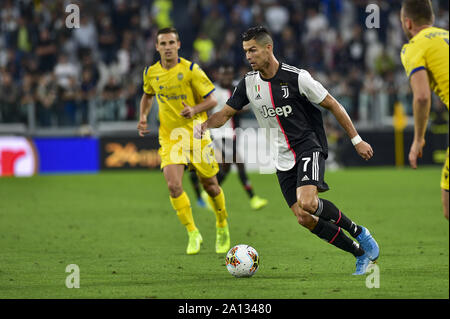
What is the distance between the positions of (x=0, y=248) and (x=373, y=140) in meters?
14.3

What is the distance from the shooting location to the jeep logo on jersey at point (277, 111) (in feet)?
24.3

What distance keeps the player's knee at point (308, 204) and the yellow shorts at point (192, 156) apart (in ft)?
7.34

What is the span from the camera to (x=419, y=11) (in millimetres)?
5914

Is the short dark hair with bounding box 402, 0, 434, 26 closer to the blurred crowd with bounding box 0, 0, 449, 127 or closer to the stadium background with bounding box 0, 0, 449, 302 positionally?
the stadium background with bounding box 0, 0, 449, 302

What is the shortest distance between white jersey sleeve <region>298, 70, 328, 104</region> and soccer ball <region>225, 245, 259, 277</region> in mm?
1528

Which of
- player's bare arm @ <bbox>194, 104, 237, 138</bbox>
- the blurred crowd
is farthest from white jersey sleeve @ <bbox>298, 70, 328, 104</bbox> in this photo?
the blurred crowd

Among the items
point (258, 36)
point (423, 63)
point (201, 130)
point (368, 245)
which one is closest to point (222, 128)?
point (201, 130)

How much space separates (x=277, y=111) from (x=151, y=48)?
53.0ft

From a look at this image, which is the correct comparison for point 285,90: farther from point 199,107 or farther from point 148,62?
point 148,62

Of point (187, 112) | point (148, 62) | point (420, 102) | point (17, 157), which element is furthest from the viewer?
point (148, 62)

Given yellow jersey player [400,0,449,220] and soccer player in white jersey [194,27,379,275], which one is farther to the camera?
soccer player in white jersey [194,27,379,275]

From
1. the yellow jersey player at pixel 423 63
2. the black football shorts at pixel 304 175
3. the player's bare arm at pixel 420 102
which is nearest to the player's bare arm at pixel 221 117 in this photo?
the black football shorts at pixel 304 175

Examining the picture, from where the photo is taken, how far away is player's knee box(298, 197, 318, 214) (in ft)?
23.2

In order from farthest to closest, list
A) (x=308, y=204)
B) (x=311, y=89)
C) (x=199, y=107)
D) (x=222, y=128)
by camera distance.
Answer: (x=222, y=128) → (x=199, y=107) → (x=311, y=89) → (x=308, y=204)
